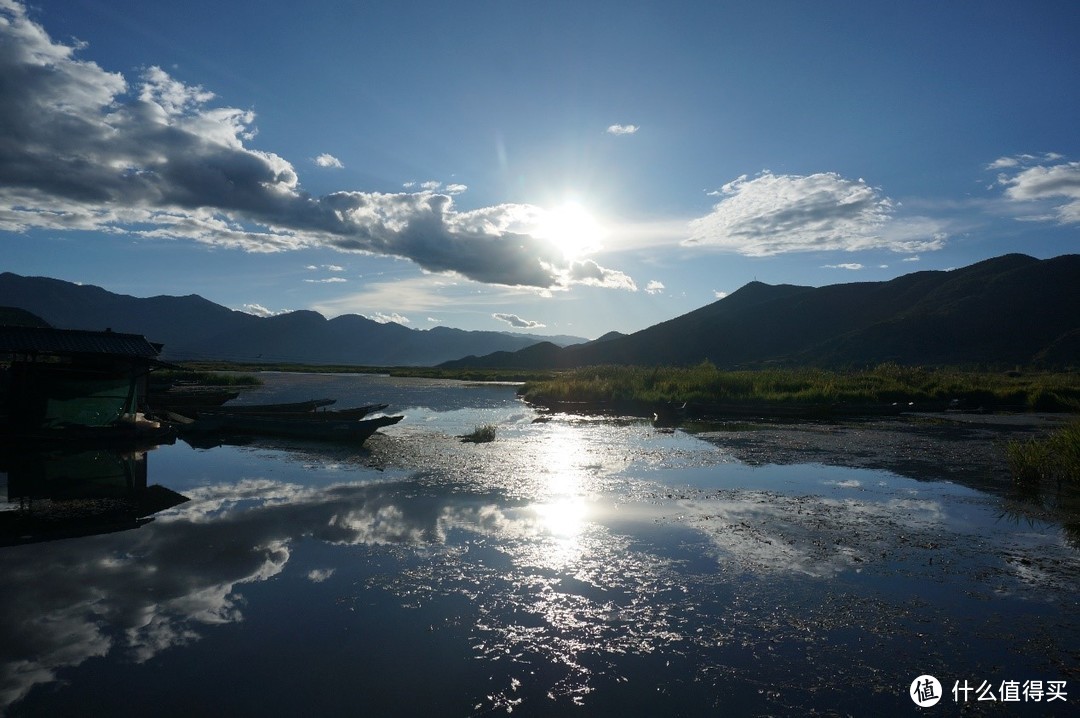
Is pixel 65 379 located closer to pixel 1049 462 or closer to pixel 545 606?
pixel 545 606

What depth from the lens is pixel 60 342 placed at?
19.3 m

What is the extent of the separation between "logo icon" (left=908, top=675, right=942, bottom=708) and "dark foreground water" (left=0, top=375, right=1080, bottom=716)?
77 mm

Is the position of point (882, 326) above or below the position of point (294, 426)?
above

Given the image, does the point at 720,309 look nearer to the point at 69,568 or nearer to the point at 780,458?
the point at 780,458

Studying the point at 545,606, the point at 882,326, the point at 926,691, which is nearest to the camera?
the point at 926,691

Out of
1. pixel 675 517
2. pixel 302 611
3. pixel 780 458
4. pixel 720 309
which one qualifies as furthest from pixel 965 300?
pixel 302 611

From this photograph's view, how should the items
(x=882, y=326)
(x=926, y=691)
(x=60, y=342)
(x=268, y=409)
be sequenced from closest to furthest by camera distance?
(x=926, y=691), (x=60, y=342), (x=268, y=409), (x=882, y=326)

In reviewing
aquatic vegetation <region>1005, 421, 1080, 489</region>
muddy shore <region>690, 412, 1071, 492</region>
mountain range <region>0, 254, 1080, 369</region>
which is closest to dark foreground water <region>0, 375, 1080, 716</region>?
aquatic vegetation <region>1005, 421, 1080, 489</region>

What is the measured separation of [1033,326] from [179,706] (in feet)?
375

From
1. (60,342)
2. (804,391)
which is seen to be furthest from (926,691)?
(804,391)

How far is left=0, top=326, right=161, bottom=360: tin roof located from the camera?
18.9 m

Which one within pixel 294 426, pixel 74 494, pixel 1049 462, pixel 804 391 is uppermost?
pixel 804 391

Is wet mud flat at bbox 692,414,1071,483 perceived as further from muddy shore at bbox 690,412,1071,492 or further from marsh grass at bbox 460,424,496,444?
marsh grass at bbox 460,424,496,444

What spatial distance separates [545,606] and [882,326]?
113 m
